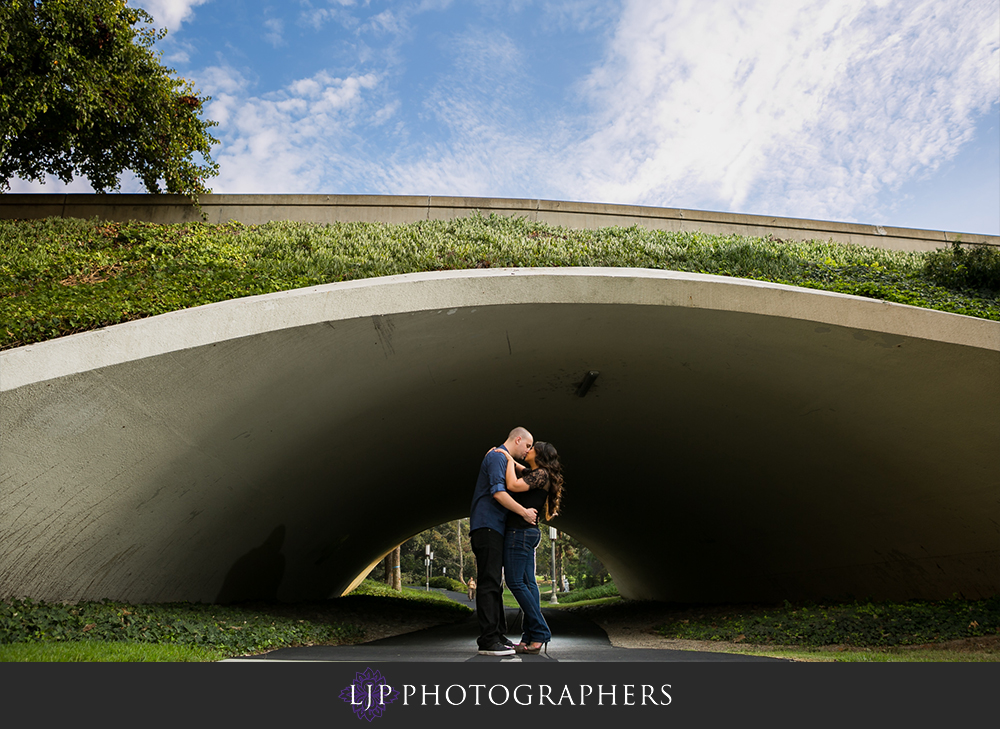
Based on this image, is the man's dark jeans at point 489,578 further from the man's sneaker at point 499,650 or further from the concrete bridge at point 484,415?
the concrete bridge at point 484,415

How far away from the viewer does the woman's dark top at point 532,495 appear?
4.72 metres

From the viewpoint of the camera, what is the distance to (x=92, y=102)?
33.8 feet

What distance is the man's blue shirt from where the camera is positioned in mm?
4660

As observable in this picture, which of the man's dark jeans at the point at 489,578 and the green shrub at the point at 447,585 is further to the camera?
the green shrub at the point at 447,585

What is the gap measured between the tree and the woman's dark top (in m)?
8.96

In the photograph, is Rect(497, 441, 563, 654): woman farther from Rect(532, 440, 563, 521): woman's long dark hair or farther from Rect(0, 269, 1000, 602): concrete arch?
Rect(0, 269, 1000, 602): concrete arch

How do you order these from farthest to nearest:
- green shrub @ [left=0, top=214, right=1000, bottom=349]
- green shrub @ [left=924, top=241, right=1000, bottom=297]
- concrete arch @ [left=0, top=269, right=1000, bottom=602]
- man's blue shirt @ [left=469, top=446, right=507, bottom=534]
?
green shrub @ [left=924, top=241, right=1000, bottom=297], green shrub @ [left=0, top=214, right=1000, bottom=349], concrete arch @ [left=0, top=269, right=1000, bottom=602], man's blue shirt @ [left=469, top=446, right=507, bottom=534]

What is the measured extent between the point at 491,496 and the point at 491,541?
0.32 metres

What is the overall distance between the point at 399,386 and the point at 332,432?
1183 mm
